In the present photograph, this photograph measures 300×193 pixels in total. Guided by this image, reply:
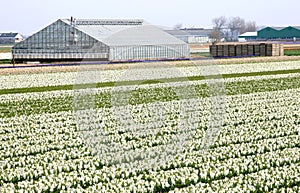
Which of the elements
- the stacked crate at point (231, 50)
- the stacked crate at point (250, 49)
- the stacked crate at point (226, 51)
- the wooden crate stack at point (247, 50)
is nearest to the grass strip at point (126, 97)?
the wooden crate stack at point (247, 50)

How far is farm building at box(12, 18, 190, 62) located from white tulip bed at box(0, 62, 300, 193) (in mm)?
20397

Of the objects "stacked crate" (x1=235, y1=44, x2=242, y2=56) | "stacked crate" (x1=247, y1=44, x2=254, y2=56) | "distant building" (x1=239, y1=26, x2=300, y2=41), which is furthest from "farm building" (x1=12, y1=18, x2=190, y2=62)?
"distant building" (x1=239, y1=26, x2=300, y2=41)

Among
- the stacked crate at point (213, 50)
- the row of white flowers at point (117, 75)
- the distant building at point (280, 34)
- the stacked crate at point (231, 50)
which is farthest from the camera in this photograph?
the distant building at point (280, 34)

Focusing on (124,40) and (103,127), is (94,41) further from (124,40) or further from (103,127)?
(103,127)

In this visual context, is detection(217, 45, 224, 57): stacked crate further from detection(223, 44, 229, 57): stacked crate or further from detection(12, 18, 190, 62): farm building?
detection(12, 18, 190, 62): farm building

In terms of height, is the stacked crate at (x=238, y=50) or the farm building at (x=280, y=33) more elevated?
the farm building at (x=280, y=33)

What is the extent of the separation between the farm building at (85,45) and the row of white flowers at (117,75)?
23.6ft

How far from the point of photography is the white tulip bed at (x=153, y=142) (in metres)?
9.26

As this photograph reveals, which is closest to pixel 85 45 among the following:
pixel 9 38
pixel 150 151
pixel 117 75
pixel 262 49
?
pixel 117 75

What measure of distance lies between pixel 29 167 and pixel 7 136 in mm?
3515

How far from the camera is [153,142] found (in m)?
12.3

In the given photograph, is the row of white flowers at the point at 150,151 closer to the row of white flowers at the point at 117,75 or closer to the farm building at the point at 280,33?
the row of white flowers at the point at 117,75

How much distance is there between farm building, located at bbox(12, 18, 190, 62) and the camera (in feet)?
138

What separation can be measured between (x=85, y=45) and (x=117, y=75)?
39.6 feet
